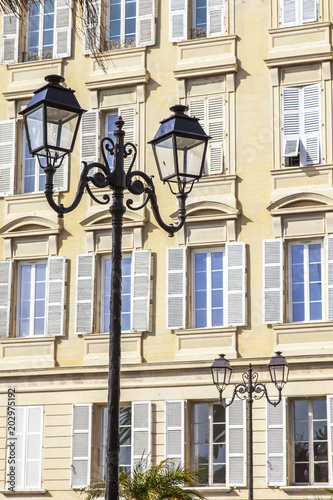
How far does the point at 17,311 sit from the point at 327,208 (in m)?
8.01

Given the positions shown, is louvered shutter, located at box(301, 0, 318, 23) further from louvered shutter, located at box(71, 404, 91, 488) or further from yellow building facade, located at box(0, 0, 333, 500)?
louvered shutter, located at box(71, 404, 91, 488)

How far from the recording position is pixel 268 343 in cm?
2228

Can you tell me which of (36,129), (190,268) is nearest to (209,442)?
(190,268)

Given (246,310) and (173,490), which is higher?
(246,310)

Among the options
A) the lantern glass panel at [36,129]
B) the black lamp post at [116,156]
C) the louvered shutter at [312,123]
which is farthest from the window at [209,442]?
the lantern glass panel at [36,129]

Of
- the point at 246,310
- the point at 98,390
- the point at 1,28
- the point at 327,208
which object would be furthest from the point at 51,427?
the point at 1,28

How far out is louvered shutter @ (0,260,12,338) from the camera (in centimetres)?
2453

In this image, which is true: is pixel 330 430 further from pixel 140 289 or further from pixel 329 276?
pixel 140 289

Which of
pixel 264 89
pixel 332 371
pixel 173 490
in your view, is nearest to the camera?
pixel 173 490

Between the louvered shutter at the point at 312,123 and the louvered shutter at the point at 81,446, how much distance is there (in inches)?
301

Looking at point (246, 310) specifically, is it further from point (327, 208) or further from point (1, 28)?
point (1, 28)

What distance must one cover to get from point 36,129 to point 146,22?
1609 cm

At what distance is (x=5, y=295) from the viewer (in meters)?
24.6

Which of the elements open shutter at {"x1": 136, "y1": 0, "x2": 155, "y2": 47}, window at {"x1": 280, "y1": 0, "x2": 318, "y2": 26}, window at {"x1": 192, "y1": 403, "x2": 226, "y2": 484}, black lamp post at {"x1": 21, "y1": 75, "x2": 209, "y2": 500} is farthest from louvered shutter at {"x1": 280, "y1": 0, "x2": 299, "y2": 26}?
black lamp post at {"x1": 21, "y1": 75, "x2": 209, "y2": 500}
